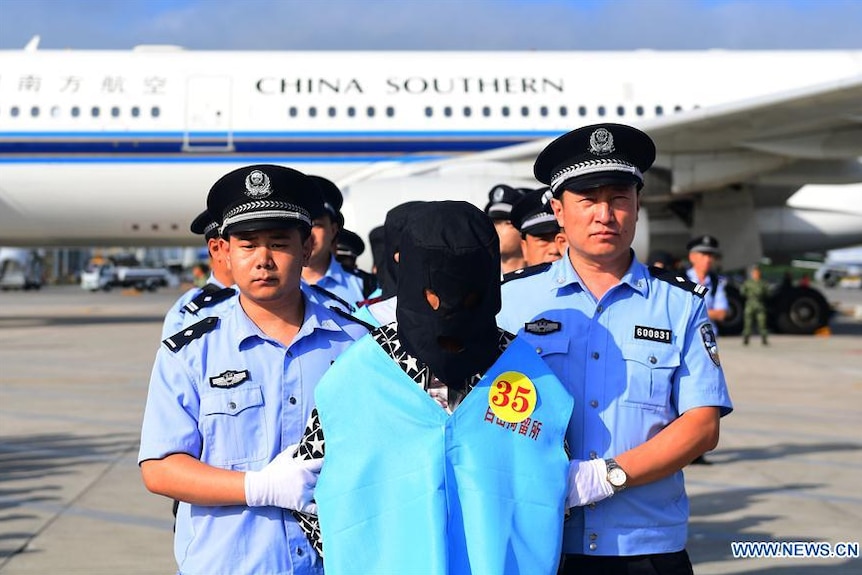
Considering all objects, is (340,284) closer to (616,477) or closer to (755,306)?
(616,477)

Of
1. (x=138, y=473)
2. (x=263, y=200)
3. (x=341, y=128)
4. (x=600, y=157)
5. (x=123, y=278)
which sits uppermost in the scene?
(x=123, y=278)

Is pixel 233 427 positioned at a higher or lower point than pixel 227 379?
lower

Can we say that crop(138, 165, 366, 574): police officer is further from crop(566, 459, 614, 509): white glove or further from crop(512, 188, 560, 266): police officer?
crop(512, 188, 560, 266): police officer

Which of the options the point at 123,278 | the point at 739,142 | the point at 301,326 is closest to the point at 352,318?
the point at 301,326

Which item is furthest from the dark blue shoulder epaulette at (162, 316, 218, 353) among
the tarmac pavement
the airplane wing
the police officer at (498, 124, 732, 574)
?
the airplane wing

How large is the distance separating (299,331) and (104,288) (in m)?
48.4

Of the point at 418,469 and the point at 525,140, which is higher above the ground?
the point at 525,140

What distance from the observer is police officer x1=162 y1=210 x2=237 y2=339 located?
2791 mm

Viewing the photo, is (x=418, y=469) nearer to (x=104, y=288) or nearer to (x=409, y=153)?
(x=409, y=153)

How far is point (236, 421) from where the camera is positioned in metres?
2.43

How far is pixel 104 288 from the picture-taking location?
48656mm

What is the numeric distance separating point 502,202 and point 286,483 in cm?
288

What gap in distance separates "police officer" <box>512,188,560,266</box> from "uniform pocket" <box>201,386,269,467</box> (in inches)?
73.8

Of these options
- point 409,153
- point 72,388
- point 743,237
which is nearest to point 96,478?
point 72,388
